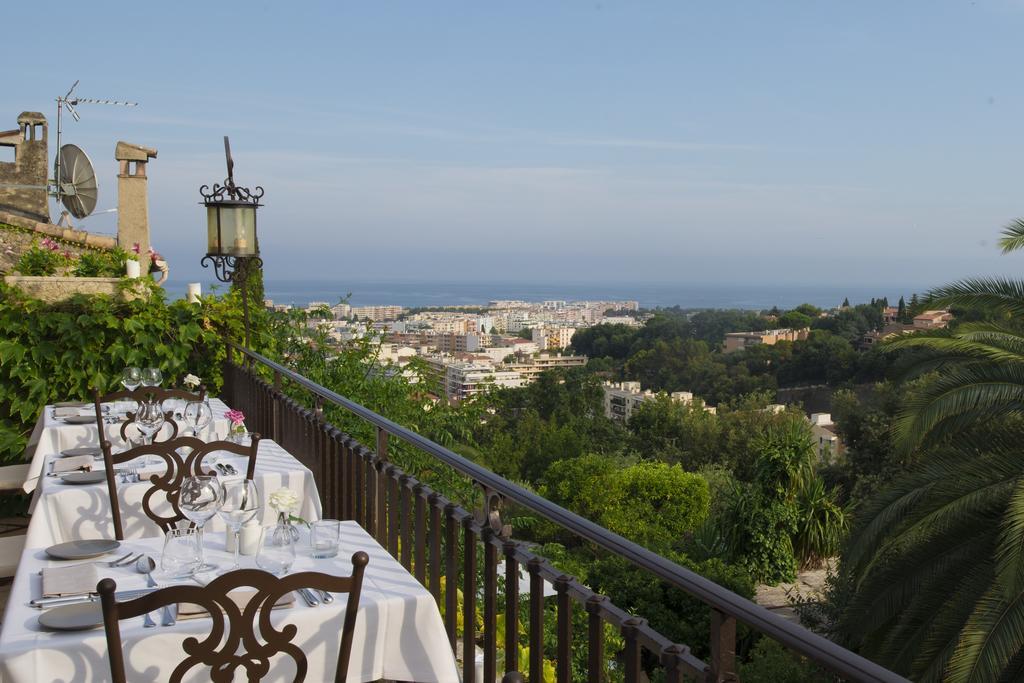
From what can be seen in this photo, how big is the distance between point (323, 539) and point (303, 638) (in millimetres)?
363

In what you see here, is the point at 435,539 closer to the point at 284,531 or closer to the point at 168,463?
the point at 284,531

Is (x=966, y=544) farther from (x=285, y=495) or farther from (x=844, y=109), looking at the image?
(x=844, y=109)

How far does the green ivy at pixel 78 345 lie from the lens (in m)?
5.96

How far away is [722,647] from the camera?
3.88ft

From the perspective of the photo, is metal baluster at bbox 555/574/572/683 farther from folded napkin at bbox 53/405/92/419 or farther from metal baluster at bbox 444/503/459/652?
folded napkin at bbox 53/405/92/419

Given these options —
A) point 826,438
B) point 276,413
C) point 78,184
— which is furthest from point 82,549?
point 826,438

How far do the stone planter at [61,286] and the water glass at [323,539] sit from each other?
4789mm

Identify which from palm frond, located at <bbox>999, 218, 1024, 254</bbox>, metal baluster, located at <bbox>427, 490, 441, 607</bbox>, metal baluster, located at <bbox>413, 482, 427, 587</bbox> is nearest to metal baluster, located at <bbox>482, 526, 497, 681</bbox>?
metal baluster, located at <bbox>427, 490, 441, 607</bbox>

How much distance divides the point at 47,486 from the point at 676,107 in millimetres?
71877

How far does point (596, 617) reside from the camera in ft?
4.77

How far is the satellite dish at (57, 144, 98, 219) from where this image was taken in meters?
16.8

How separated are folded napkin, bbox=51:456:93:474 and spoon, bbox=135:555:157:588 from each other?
1.46 meters

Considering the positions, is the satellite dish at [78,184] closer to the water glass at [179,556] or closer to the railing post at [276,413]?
the railing post at [276,413]

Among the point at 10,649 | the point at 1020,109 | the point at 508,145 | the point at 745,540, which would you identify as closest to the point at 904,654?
the point at 10,649
